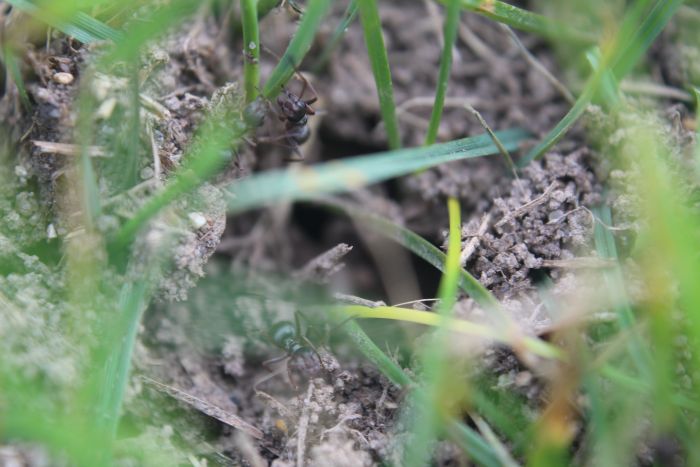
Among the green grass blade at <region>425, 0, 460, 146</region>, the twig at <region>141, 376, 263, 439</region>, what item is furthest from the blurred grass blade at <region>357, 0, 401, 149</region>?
the twig at <region>141, 376, 263, 439</region>

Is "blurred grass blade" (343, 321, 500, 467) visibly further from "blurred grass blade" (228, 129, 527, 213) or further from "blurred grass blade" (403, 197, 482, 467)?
"blurred grass blade" (228, 129, 527, 213)

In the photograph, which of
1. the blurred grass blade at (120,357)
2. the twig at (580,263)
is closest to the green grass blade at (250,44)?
the blurred grass blade at (120,357)

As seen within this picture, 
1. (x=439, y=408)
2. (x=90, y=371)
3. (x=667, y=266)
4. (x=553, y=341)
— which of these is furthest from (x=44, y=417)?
(x=667, y=266)

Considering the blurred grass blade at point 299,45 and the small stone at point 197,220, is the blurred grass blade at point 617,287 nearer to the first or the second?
the blurred grass blade at point 299,45

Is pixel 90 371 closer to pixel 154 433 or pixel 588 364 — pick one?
pixel 154 433

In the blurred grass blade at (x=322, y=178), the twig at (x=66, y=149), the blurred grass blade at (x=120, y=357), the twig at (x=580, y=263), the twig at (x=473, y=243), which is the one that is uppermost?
the blurred grass blade at (x=322, y=178)

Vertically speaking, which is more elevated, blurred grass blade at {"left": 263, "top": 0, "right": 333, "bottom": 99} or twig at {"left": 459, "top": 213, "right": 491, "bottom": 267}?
blurred grass blade at {"left": 263, "top": 0, "right": 333, "bottom": 99}

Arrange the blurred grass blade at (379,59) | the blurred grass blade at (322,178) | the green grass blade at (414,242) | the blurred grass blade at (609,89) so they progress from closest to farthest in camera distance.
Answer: the blurred grass blade at (322,178) < the green grass blade at (414,242) < the blurred grass blade at (379,59) < the blurred grass blade at (609,89)
